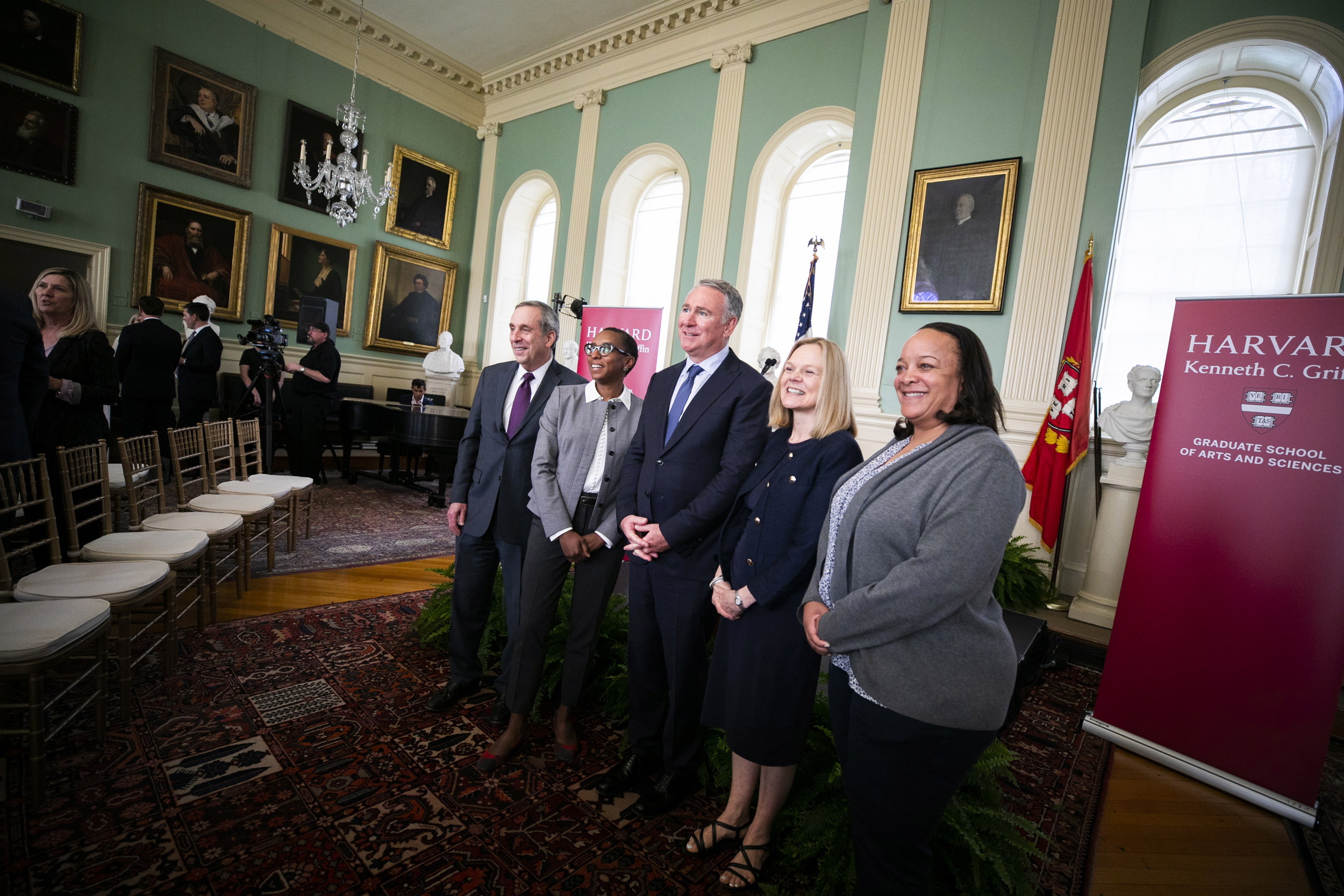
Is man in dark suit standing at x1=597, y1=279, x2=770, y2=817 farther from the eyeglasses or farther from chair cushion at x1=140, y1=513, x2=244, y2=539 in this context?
chair cushion at x1=140, y1=513, x2=244, y2=539

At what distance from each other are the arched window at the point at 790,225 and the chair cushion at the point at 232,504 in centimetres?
498

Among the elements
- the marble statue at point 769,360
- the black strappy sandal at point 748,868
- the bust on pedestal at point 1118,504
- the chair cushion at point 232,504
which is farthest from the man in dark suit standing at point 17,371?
the bust on pedestal at point 1118,504

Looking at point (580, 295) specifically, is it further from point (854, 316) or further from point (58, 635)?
point (58, 635)

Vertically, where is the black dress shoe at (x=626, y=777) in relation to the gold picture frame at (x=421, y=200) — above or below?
below

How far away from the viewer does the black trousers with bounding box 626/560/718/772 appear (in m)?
1.97

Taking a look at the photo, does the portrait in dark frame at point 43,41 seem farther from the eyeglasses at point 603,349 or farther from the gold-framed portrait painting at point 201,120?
the eyeglasses at point 603,349

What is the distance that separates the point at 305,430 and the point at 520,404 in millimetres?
4992

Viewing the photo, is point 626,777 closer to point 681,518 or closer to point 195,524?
point 681,518

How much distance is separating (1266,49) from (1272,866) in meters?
5.49

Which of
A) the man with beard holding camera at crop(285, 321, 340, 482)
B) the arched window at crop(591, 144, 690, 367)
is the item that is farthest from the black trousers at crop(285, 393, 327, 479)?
the arched window at crop(591, 144, 690, 367)

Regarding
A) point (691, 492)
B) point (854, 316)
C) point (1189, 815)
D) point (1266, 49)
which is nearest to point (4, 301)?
point (691, 492)

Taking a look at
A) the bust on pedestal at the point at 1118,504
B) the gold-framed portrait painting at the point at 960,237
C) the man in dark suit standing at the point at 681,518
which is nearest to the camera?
the man in dark suit standing at the point at 681,518

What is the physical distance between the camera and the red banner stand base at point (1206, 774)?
7.73ft

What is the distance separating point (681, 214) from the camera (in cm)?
734
